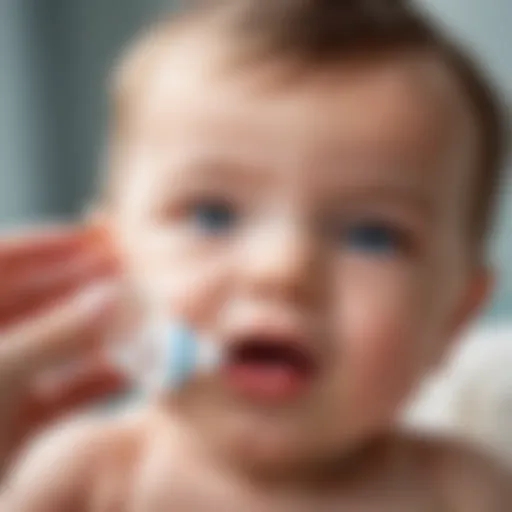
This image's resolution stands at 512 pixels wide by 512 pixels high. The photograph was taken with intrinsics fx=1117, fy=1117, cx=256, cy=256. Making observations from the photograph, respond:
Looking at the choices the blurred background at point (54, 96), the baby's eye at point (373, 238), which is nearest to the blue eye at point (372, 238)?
the baby's eye at point (373, 238)

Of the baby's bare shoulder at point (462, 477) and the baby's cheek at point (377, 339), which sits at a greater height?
the baby's cheek at point (377, 339)

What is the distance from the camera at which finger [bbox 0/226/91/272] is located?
0.62 m

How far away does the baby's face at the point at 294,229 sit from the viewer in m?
0.53

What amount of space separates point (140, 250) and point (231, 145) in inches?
3.0

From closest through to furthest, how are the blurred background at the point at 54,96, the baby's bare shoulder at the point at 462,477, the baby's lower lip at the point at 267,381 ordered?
the baby's lower lip at the point at 267,381
the baby's bare shoulder at the point at 462,477
the blurred background at the point at 54,96

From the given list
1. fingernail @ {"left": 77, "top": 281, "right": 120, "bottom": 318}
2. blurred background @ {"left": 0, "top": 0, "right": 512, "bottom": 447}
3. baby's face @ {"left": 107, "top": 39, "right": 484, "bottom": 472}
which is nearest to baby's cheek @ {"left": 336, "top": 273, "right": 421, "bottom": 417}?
baby's face @ {"left": 107, "top": 39, "right": 484, "bottom": 472}

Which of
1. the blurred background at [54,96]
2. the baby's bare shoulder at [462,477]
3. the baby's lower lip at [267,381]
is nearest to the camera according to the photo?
the baby's lower lip at [267,381]

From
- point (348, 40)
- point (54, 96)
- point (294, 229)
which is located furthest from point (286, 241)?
point (54, 96)

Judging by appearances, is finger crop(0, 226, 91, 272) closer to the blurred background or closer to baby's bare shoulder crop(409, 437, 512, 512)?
baby's bare shoulder crop(409, 437, 512, 512)

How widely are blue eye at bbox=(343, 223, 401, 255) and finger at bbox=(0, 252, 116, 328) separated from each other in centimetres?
13

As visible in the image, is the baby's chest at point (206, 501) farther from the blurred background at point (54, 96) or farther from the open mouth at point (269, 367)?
the blurred background at point (54, 96)

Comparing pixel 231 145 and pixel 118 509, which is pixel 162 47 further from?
pixel 118 509

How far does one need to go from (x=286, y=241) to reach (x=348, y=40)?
0.36ft

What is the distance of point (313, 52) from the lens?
554 mm
